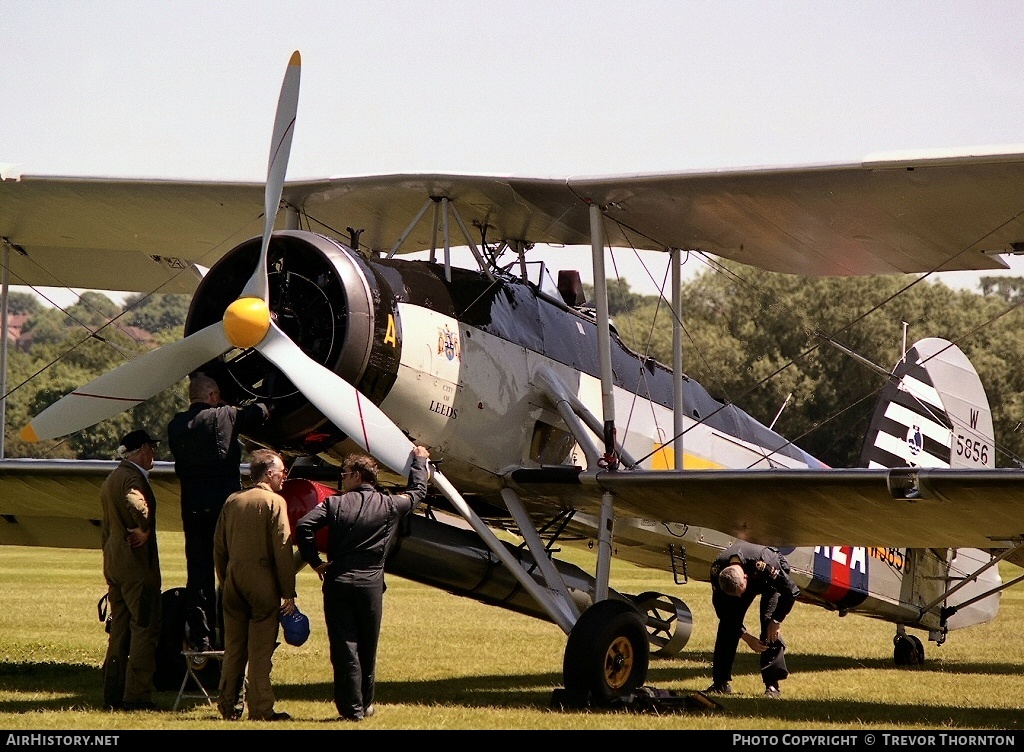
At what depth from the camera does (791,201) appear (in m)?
10.2

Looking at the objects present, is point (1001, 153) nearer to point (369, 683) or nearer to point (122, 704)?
point (369, 683)

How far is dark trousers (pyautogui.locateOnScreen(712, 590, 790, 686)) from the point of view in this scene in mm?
11000

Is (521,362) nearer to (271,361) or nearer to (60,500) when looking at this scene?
(271,361)

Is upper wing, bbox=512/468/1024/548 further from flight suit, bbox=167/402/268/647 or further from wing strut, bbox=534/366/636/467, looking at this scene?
flight suit, bbox=167/402/268/647

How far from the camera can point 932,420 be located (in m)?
15.4

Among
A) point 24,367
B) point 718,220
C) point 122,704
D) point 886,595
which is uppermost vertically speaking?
point 24,367

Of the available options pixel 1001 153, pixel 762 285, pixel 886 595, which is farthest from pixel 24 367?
pixel 1001 153

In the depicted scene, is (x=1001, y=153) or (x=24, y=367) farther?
(x=24, y=367)

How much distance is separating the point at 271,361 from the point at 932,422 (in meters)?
9.17

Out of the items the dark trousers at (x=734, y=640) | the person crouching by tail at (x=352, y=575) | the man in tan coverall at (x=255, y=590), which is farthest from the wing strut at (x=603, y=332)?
the man in tan coverall at (x=255, y=590)

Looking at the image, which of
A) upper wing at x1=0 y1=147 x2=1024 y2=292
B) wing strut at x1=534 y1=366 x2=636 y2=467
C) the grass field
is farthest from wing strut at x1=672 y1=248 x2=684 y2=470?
the grass field

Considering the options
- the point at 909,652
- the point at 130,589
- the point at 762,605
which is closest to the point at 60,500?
the point at 130,589

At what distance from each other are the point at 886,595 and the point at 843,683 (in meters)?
2.67
